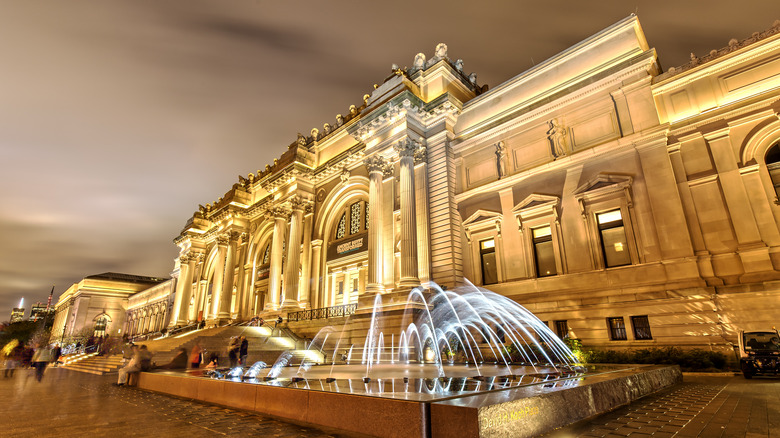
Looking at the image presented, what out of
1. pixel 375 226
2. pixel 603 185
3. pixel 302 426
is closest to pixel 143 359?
pixel 302 426

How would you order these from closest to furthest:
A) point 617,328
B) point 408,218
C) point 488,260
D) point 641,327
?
point 641,327
point 617,328
point 488,260
point 408,218

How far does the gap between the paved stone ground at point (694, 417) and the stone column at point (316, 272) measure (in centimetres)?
2456

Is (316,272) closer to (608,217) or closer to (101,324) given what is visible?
(608,217)

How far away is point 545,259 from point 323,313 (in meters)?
15.6

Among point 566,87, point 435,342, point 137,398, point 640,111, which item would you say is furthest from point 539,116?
point 137,398

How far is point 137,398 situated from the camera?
10062 mm

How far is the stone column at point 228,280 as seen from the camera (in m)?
35.9

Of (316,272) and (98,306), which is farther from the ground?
(98,306)

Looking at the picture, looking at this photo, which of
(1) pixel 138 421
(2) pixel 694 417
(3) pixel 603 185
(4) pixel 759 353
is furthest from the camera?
(3) pixel 603 185

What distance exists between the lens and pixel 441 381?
7125 millimetres

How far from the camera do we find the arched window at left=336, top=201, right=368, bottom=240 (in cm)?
2909

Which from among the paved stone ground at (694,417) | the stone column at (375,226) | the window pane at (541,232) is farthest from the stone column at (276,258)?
the paved stone ground at (694,417)

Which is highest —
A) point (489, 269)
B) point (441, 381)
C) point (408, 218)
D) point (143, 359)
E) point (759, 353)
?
point (408, 218)

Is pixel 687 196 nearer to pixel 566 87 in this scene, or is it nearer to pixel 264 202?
pixel 566 87
